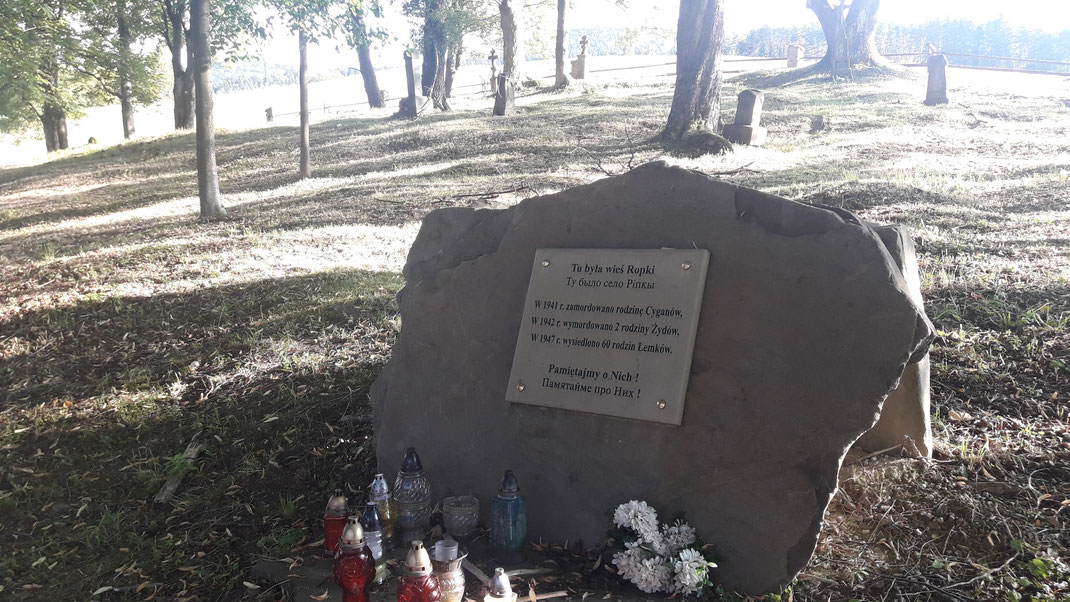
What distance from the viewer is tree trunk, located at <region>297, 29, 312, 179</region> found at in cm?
1219

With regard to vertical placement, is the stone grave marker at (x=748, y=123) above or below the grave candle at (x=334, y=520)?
above

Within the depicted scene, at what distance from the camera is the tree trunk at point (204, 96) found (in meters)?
10.2

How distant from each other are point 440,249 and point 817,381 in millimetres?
2231

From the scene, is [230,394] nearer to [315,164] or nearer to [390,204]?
[390,204]

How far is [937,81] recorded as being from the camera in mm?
15602

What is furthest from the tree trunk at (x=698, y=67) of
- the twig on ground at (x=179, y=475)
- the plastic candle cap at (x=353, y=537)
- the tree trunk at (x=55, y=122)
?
the tree trunk at (x=55, y=122)

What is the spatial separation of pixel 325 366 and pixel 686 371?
310 centimetres

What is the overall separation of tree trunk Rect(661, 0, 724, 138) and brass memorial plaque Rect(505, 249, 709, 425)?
9617 mm

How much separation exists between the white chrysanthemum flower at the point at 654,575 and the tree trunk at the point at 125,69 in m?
24.7

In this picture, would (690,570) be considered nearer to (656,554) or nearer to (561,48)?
(656,554)

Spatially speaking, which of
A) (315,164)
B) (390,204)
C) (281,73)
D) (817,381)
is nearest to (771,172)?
(390,204)

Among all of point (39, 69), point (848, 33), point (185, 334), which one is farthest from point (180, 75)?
point (848, 33)

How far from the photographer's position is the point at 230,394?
5.12 meters

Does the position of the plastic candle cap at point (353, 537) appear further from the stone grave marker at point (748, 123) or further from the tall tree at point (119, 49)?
the tall tree at point (119, 49)
